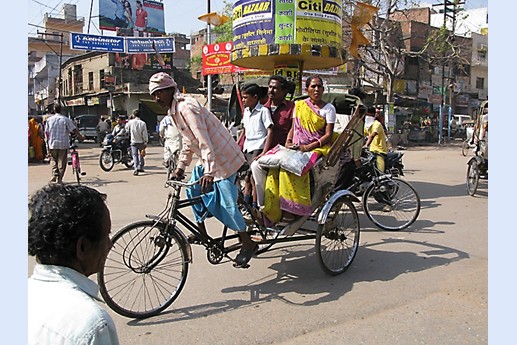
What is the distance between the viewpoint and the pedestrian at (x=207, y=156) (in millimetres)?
3934

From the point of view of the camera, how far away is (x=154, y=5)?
1350 inches

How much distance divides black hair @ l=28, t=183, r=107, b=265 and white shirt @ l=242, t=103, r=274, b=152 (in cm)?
463

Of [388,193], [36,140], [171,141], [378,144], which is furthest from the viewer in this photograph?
[36,140]

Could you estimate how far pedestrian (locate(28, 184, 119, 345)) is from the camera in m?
1.32

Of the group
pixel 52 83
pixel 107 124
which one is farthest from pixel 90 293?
pixel 52 83

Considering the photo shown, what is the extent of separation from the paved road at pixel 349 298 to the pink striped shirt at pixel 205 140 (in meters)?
1.13

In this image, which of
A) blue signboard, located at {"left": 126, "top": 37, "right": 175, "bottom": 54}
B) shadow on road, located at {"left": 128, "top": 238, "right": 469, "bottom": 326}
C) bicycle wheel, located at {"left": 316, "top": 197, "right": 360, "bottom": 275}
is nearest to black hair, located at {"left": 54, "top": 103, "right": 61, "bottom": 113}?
shadow on road, located at {"left": 128, "top": 238, "right": 469, "bottom": 326}

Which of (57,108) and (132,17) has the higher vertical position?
(132,17)

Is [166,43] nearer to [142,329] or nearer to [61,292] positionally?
[142,329]

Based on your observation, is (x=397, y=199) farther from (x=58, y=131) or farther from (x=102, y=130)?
(x=102, y=130)

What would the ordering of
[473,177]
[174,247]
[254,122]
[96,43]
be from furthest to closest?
1. [96,43]
2. [473,177]
3. [254,122]
4. [174,247]

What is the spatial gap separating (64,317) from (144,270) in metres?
2.59

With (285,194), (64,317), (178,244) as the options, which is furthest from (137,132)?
(64,317)

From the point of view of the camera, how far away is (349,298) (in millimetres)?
4129
